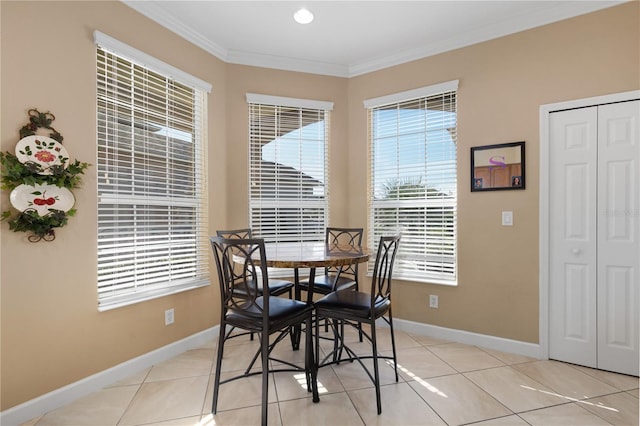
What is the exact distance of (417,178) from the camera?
3.32m

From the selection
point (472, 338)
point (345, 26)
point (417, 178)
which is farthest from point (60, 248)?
point (472, 338)

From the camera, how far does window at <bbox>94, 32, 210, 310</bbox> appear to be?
2.34 metres

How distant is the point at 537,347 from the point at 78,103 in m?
3.90

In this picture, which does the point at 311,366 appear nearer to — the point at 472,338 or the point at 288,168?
the point at 472,338

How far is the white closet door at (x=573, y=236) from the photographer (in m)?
2.52

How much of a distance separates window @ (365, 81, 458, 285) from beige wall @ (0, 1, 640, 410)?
117 millimetres

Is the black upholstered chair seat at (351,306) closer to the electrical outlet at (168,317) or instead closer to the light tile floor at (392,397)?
the light tile floor at (392,397)

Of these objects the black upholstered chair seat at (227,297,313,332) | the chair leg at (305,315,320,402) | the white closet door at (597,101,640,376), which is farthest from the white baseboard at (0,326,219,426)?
the white closet door at (597,101,640,376)

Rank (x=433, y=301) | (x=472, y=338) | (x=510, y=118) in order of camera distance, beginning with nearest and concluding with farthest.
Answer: (x=510, y=118) < (x=472, y=338) < (x=433, y=301)

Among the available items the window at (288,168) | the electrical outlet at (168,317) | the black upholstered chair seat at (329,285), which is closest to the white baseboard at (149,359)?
the electrical outlet at (168,317)

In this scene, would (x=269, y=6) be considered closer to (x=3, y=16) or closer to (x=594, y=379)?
(x=3, y=16)

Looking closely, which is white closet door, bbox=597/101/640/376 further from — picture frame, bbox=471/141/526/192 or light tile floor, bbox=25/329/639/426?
picture frame, bbox=471/141/526/192

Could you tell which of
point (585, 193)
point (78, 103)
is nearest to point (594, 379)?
point (585, 193)

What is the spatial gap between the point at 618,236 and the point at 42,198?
3883 mm
